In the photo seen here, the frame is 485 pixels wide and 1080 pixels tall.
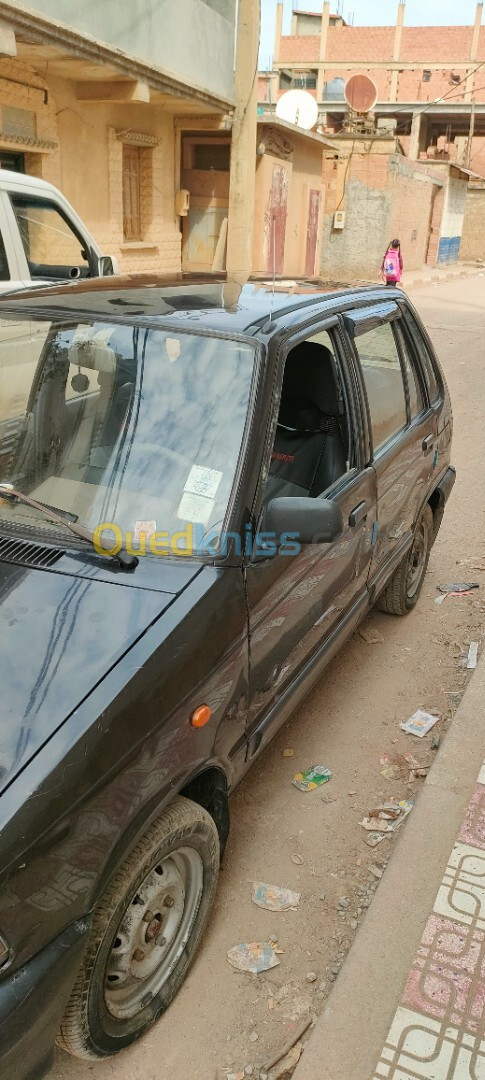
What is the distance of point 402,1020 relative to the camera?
7.20ft

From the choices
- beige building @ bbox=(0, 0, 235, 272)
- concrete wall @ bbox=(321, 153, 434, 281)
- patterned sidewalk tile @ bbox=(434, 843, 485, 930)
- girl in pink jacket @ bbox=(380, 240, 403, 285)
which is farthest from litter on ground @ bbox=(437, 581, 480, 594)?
concrete wall @ bbox=(321, 153, 434, 281)

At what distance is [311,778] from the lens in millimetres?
3336

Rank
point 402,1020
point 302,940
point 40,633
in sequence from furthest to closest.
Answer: point 302,940, point 402,1020, point 40,633

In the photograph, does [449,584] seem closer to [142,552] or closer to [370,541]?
[370,541]

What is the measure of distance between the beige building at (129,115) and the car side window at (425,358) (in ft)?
19.8

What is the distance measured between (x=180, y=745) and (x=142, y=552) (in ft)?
1.80

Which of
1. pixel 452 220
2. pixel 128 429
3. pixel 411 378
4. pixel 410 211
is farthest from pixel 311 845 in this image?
pixel 452 220

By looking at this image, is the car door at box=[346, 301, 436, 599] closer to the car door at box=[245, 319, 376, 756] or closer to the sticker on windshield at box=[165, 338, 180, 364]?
the car door at box=[245, 319, 376, 756]

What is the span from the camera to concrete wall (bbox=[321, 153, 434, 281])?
21.8 m

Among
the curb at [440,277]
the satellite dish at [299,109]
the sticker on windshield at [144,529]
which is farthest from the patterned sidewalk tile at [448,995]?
the curb at [440,277]

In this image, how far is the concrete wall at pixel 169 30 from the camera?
898 centimetres

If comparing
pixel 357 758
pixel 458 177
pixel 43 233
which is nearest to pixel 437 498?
pixel 357 758

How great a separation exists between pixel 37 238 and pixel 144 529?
4.97m

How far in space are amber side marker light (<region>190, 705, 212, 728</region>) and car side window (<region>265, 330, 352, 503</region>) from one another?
117cm
